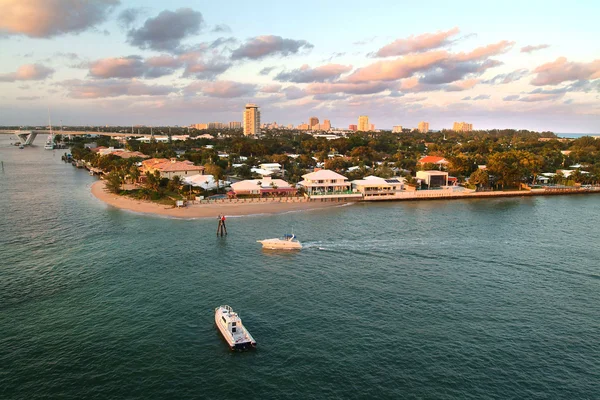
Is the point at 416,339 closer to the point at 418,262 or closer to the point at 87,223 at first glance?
the point at 418,262

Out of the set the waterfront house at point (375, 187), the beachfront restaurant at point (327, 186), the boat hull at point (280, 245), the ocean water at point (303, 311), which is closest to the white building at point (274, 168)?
the beachfront restaurant at point (327, 186)

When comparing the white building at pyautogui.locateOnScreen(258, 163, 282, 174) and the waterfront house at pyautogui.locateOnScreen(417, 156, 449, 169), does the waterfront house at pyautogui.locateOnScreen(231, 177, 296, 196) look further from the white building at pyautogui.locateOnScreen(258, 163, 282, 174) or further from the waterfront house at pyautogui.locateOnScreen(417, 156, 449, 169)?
the waterfront house at pyautogui.locateOnScreen(417, 156, 449, 169)

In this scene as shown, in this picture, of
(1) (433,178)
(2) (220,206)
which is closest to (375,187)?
(1) (433,178)

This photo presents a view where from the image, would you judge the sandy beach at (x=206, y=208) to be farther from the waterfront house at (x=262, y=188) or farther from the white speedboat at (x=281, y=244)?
the white speedboat at (x=281, y=244)

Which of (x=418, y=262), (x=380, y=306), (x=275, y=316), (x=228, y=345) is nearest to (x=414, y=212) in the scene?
(x=418, y=262)

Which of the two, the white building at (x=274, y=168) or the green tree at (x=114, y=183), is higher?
the white building at (x=274, y=168)

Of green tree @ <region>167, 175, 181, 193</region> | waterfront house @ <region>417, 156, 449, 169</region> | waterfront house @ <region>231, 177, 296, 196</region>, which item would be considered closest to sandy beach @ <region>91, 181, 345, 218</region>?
waterfront house @ <region>231, 177, 296, 196</region>
